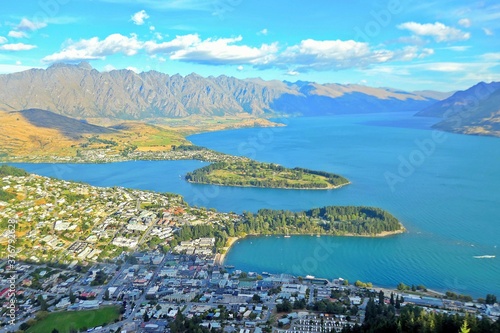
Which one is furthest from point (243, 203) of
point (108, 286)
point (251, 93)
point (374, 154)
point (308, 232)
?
point (251, 93)

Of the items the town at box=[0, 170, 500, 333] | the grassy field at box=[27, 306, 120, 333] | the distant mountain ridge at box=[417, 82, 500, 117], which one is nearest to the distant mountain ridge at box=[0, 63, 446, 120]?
the distant mountain ridge at box=[417, 82, 500, 117]

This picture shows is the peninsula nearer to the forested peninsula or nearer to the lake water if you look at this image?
the forested peninsula

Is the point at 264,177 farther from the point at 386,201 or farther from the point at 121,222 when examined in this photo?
the point at 121,222

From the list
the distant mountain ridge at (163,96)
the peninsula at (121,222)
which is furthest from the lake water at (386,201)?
the distant mountain ridge at (163,96)

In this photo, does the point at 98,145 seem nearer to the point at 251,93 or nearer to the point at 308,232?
the point at 308,232

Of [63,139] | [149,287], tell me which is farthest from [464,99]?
[149,287]

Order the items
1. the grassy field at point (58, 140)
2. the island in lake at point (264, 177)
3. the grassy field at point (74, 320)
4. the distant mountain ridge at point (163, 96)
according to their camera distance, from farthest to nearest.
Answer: the distant mountain ridge at point (163, 96)
the grassy field at point (58, 140)
the island in lake at point (264, 177)
the grassy field at point (74, 320)

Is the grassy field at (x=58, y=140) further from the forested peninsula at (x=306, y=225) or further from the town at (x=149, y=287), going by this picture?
the forested peninsula at (x=306, y=225)
